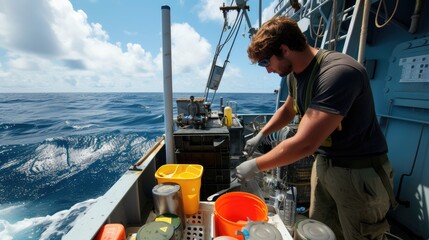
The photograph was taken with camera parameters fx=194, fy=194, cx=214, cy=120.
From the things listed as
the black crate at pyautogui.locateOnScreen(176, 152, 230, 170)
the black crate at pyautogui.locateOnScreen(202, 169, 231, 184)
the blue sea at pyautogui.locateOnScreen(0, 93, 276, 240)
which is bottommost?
the blue sea at pyautogui.locateOnScreen(0, 93, 276, 240)

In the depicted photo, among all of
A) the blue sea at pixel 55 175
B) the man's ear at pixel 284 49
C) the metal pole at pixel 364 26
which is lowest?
the blue sea at pixel 55 175

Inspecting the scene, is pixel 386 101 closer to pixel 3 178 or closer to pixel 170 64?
pixel 170 64

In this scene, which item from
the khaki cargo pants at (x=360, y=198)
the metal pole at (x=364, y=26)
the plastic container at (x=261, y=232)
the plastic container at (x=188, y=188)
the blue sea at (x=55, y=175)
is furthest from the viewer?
the blue sea at (x=55, y=175)

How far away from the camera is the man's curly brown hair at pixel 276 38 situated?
1171mm

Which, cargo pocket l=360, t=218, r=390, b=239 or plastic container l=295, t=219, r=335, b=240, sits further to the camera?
cargo pocket l=360, t=218, r=390, b=239

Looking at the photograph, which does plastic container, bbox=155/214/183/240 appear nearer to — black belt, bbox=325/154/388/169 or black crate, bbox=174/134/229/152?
black crate, bbox=174/134/229/152

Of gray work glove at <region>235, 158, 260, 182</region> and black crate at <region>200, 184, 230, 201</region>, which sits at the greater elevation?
gray work glove at <region>235, 158, 260, 182</region>

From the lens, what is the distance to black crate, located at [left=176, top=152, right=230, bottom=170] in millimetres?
1920

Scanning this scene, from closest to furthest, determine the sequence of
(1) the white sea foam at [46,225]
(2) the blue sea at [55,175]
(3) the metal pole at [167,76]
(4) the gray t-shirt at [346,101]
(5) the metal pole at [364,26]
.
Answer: (4) the gray t-shirt at [346,101], (3) the metal pole at [167,76], (5) the metal pole at [364,26], (1) the white sea foam at [46,225], (2) the blue sea at [55,175]

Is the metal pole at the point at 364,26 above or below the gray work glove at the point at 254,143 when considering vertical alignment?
above

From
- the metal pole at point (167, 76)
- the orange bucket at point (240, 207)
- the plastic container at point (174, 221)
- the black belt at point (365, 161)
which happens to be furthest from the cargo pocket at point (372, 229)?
the metal pole at point (167, 76)

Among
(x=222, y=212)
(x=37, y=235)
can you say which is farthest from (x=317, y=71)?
(x=37, y=235)

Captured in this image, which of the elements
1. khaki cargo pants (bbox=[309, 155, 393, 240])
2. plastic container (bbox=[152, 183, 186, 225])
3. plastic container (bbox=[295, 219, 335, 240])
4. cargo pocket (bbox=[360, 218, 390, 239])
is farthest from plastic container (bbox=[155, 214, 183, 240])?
cargo pocket (bbox=[360, 218, 390, 239])

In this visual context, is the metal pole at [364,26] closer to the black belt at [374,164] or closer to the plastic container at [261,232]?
the black belt at [374,164]
